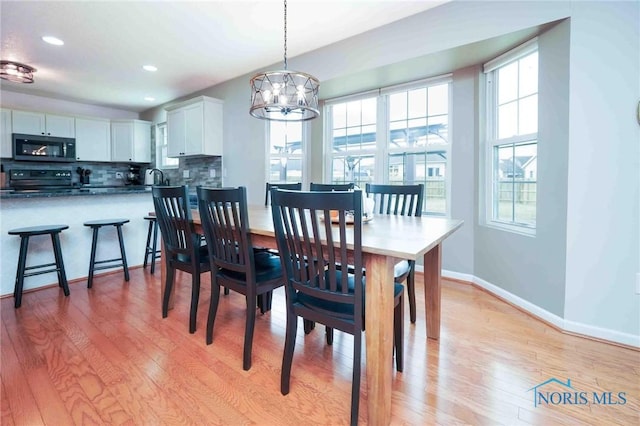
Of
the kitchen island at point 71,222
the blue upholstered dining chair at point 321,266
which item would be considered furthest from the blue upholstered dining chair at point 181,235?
the kitchen island at point 71,222

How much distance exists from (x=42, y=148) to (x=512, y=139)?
21.7ft

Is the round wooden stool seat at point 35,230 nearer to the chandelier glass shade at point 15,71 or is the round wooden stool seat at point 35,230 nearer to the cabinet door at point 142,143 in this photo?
the chandelier glass shade at point 15,71

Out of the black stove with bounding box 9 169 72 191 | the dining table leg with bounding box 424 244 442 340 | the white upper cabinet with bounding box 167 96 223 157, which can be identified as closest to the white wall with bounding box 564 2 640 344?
the dining table leg with bounding box 424 244 442 340

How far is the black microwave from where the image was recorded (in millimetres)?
4695

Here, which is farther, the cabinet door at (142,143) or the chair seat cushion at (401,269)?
the cabinet door at (142,143)

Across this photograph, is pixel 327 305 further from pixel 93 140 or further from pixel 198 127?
pixel 93 140

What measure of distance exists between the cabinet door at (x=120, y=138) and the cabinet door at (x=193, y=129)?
1.89 meters

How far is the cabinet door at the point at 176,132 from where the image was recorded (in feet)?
15.5

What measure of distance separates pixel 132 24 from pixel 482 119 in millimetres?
3456

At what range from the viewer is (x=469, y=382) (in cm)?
158

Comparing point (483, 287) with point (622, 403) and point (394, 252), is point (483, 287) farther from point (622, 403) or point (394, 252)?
point (394, 252)

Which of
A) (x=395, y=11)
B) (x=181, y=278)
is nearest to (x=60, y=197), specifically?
(x=181, y=278)

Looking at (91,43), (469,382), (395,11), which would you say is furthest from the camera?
(91,43)

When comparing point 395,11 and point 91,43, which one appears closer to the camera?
point 395,11
